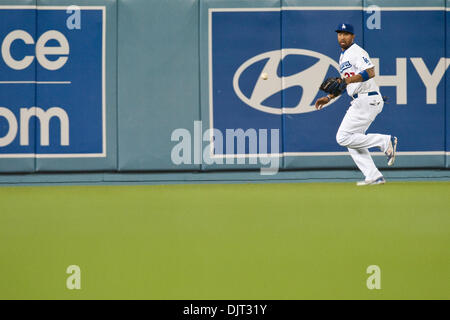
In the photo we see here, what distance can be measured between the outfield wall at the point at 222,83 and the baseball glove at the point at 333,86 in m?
0.54

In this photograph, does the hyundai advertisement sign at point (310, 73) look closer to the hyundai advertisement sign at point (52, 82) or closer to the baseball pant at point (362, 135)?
the baseball pant at point (362, 135)

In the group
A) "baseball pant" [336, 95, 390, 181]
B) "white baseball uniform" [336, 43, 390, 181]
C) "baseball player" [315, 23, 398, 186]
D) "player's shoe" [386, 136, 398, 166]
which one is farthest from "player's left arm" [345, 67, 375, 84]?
"player's shoe" [386, 136, 398, 166]

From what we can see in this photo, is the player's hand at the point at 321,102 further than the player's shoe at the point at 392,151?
No

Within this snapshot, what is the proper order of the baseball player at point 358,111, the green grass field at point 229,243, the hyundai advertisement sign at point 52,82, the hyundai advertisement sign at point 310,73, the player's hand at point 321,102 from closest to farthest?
the green grass field at point 229,243, the baseball player at point 358,111, the player's hand at point 321,102, the hyundai advertisement sign at point 52,82, the hyundai advertisement sign at point 310,73

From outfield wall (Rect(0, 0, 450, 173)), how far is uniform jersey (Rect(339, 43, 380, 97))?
553mm

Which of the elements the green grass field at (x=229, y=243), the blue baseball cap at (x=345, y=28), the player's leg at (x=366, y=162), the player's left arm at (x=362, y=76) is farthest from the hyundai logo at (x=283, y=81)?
the green grass field at (x=229, y=243)

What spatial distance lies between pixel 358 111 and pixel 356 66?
0.54 metres

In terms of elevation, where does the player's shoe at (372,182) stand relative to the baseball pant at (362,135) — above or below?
below

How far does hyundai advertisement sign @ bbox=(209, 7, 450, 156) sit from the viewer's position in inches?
252

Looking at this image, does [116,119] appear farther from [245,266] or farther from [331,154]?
[245,266]

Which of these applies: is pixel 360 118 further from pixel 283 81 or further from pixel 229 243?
pixel 229 243

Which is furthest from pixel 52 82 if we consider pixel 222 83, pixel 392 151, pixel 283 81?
pixel 392 151

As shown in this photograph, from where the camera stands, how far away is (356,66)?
5.67 metres

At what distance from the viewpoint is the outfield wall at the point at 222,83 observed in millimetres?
6344
